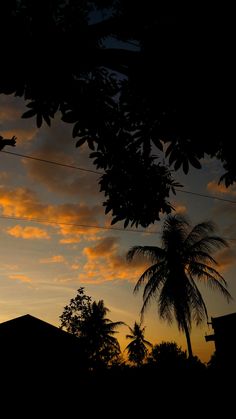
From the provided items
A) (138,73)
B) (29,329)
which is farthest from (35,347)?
(138,73)

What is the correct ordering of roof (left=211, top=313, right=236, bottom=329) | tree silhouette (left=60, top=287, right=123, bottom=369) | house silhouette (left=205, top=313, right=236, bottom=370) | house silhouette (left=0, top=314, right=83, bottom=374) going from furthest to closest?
tree silhouette (left=60, top=287, right=123, bottom=369)
roof (left=211, top=313, right=236, bottom=329)
house silhouette (left=205, top=313, right=236, bottom=370)
house silhouette (left=0, top=314, right=83, bottom=374)

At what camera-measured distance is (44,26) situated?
11.1 ft

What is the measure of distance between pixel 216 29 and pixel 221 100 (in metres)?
0.60

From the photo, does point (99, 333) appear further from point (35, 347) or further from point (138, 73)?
point (138, 73)

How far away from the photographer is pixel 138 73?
3.44m

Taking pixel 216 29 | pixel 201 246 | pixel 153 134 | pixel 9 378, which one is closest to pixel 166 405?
pixel 153 134

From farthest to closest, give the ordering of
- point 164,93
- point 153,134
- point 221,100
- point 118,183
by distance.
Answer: point 118,183 → point 153,134 → point 164,93 → point 221,100

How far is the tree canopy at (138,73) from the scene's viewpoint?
126 inches

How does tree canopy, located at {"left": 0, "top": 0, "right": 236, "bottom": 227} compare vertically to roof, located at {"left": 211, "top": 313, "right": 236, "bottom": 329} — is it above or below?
above

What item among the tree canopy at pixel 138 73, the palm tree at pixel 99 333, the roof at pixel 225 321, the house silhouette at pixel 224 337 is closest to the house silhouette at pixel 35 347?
the house silhouette at pixel 224 337

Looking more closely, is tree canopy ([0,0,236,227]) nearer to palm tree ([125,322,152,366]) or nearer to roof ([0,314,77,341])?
roof ([0,314,77,341])

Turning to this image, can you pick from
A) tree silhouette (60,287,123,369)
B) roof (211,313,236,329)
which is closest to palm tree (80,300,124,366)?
tree silhouette (60,287,123,369)

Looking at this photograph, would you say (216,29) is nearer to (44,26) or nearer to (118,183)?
(44,26)

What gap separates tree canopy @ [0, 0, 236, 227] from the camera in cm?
321
